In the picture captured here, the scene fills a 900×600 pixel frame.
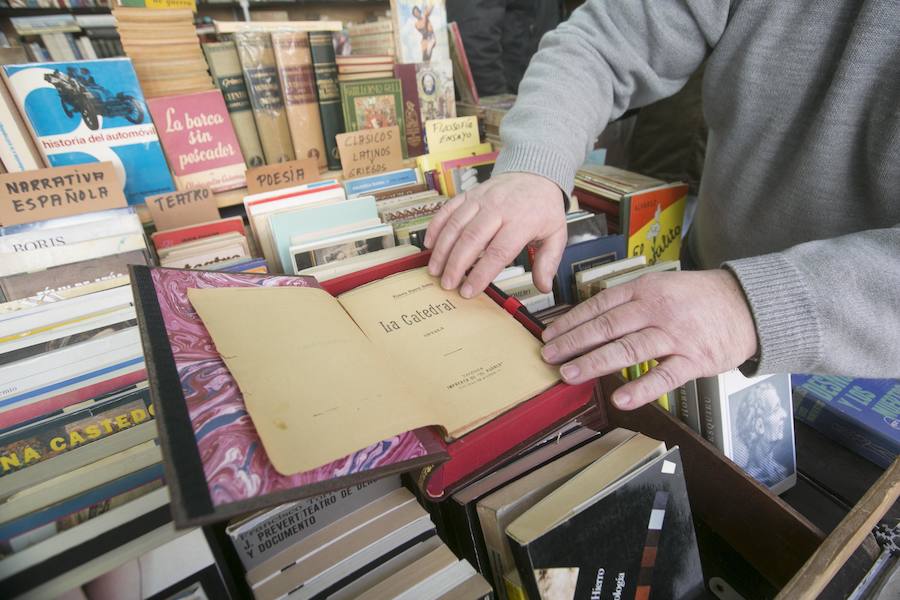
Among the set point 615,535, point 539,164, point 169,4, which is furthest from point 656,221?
point 169,4

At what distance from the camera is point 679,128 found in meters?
1.84

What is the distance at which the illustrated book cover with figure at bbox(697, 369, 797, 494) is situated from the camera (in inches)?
27.3

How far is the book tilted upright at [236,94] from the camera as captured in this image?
1.25 meters

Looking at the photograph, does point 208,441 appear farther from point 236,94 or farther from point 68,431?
point 236,94

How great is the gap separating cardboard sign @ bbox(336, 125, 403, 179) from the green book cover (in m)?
0.07

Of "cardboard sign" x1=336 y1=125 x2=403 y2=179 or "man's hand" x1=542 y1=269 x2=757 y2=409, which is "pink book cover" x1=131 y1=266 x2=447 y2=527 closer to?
"man's hand" x1=542 y1=269 x2=757 y2=409

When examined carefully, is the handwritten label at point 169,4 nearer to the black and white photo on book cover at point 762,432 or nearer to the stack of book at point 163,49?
the stack of book at point 163,49

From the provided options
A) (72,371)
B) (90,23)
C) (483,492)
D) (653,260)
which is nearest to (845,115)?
(653,260)

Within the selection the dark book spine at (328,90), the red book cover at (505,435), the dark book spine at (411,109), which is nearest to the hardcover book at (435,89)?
the dark book spine at (411,109)

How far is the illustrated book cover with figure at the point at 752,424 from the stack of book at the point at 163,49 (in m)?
1.42

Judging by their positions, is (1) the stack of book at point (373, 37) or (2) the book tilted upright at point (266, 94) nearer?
(2) the book tilted upright at point (266, 94)

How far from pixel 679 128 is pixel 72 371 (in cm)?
→ 205

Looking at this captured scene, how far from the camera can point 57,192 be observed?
91 centimetres

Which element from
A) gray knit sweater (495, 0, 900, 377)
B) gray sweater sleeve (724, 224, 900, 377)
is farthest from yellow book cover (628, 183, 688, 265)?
gray sweater sleeve (724, 224, 900, 377)
